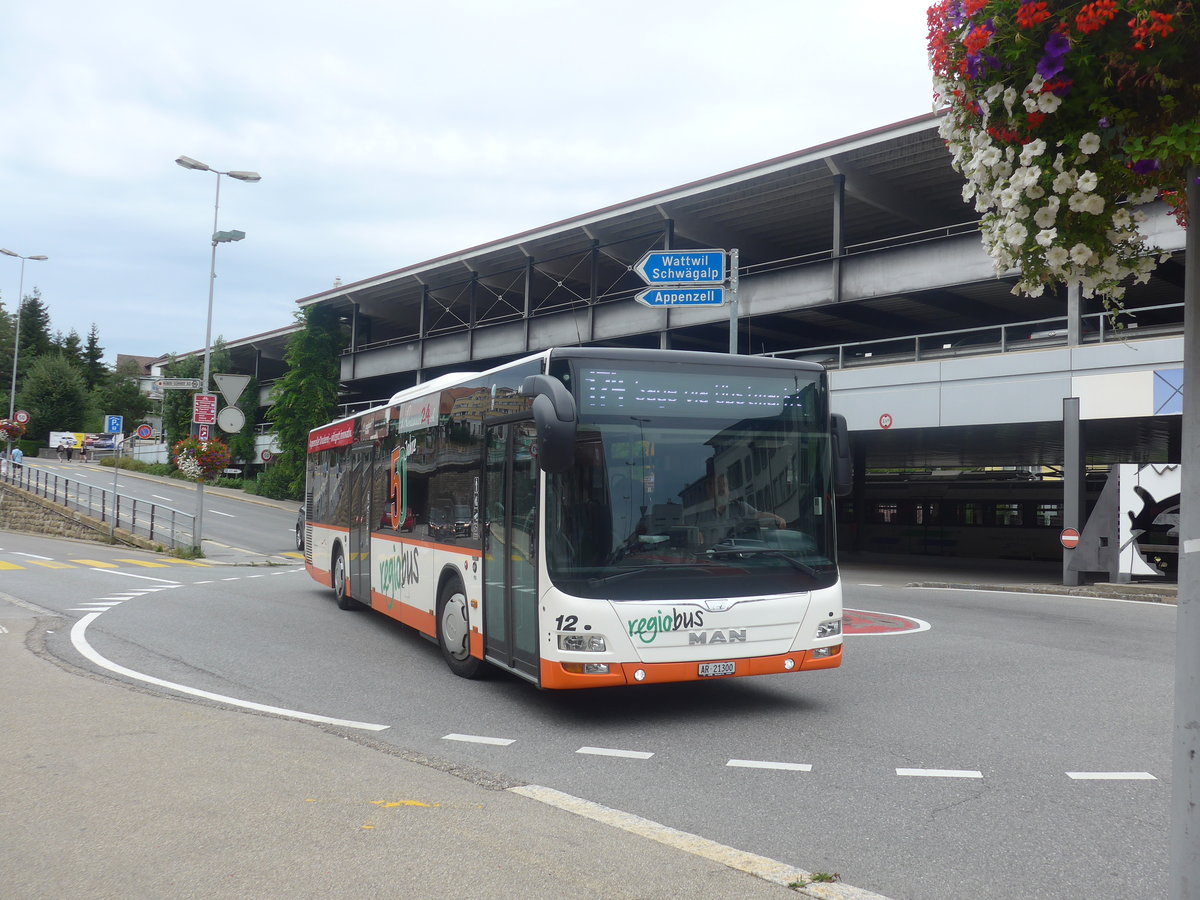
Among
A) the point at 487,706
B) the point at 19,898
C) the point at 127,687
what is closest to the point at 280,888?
the point at 19,898

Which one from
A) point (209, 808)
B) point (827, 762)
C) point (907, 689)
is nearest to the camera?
point (209, 808)

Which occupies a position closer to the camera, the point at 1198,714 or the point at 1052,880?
the point at 1198,714

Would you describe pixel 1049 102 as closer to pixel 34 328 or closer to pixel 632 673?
pixel 632 673

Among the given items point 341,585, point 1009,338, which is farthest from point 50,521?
point 1009,338

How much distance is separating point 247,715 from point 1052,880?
5.63 metres

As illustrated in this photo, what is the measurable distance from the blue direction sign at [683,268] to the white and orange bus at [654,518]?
542 centimetres

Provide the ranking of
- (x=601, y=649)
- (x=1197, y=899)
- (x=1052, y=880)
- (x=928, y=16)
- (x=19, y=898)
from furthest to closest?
(x=601, y=649), (x=1052, y=880), (x=19, y=898), (x=928, y=16), (x=1197, y=899)

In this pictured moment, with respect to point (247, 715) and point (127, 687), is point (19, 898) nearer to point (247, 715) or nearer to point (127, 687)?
point (247, 715)

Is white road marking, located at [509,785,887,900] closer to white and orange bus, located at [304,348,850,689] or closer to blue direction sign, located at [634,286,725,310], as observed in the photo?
white and orange bus, located at [304,348,850,689]

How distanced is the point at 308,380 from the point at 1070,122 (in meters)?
45.3

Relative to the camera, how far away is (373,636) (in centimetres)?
1229

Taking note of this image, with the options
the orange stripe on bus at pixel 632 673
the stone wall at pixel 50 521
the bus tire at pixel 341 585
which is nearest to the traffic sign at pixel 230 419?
the stone wall at pixel 50 521

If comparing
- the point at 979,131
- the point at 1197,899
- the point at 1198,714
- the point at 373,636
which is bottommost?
the point at 373,636

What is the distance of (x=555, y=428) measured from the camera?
691 centimetres
